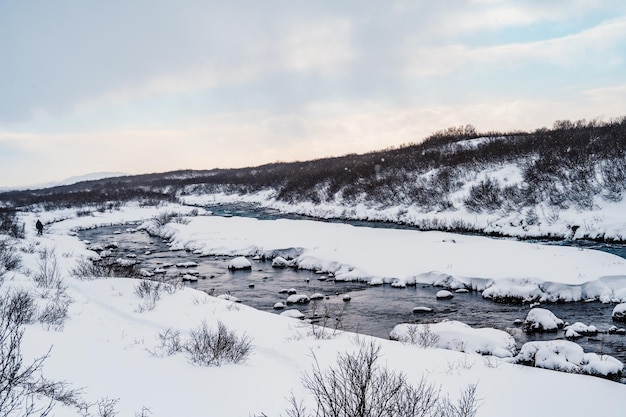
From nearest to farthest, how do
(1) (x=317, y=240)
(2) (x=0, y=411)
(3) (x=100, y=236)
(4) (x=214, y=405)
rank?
(2) (x=0, y=411) → (4) (x=214, y=405) → (1) (x=317, y=240) → (3) (x=100, y=236)

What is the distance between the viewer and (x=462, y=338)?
986cm

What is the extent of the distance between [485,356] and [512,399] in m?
2.48

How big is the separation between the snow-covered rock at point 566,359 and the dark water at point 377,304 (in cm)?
137

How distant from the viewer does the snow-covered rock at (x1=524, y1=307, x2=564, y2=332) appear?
1073 centimetres

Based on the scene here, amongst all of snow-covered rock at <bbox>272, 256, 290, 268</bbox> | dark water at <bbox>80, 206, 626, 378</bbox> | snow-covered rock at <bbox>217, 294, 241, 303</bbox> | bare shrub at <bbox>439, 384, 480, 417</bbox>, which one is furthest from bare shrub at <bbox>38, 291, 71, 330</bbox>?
snow-covered rock at <bbox>272, 256, 290, 268</bbox>

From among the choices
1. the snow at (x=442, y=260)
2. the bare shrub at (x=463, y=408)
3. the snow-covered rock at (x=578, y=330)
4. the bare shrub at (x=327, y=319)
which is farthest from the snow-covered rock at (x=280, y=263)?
the bare shrub at (x=463, y=408)

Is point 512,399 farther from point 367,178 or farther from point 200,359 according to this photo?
point 367,178

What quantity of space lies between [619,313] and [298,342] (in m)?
8.73

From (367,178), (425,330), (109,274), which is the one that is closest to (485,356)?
(425,330)

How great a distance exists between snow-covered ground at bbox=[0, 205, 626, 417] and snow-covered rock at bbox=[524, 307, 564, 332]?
131 centimetres

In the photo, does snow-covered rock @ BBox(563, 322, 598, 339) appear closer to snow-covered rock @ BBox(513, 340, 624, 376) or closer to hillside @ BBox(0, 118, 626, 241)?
snow-covered rock @ BBox(513, 340, 624, 376)

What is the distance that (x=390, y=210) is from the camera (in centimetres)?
3556

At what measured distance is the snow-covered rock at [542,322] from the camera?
35.2 feet

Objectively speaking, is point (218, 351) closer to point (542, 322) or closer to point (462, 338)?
point (462, 338)
